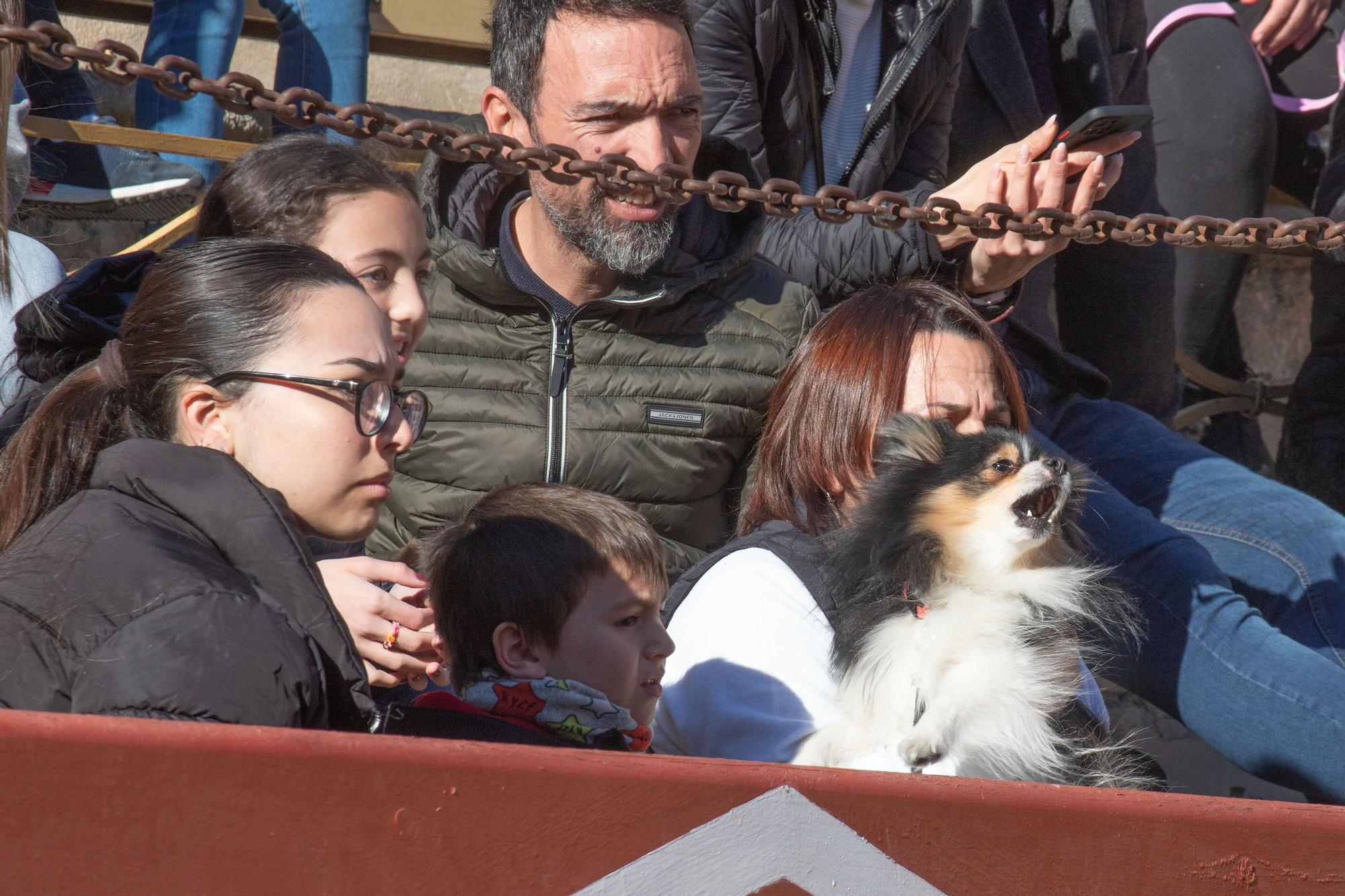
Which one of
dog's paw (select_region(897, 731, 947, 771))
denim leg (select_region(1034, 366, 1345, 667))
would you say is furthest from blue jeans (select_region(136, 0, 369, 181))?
dog's paw (select_region(897, 731, 947, 771))

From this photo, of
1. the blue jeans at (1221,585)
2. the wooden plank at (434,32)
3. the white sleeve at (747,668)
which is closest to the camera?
the white sleeve at (747,668)

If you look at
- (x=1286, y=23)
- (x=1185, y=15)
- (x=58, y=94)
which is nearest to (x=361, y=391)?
(x=58, y=94)

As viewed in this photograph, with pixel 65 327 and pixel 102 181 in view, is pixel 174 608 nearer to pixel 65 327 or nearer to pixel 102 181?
pixel 65 327

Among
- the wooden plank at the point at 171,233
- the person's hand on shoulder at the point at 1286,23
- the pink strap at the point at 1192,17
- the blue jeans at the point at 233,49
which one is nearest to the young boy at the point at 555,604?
the wooden plank at the point at 171,233

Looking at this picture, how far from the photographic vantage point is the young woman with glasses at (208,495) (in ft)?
3.69

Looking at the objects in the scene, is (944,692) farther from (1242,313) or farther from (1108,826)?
(1242,313)

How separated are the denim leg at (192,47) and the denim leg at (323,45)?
0.59 ft

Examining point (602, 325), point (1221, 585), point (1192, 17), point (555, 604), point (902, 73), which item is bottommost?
point (1221, 585)

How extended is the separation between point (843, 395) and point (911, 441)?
19cm

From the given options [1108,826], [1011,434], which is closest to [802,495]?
[1011,434]

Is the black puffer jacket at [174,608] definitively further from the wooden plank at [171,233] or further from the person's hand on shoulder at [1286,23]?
the person's hand on shoulder at [1286,23]

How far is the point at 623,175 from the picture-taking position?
1.45 meters

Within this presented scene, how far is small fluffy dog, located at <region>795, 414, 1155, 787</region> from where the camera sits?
161 cm

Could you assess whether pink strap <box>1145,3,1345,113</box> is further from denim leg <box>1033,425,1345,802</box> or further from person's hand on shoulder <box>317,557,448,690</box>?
person's hand on shoulder <box>317,557,448,690</box>
